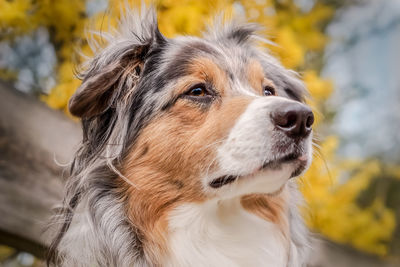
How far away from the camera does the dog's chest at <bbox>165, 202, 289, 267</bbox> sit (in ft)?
7.68

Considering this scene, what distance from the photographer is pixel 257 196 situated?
2.44m

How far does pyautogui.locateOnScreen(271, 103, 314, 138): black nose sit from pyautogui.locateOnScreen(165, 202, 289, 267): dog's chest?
532mm

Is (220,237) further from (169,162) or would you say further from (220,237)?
(169,162)

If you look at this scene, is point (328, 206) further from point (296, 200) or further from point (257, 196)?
point (257, 196)

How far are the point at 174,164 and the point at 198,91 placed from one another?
0.41 metres

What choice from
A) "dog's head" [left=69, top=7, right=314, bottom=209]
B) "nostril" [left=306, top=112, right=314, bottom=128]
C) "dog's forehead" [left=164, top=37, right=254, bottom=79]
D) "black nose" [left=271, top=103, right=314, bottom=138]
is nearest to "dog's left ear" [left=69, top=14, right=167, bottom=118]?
"dog's head" [left=69, top=7, right=314, bottom=209]

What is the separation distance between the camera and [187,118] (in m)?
2.36

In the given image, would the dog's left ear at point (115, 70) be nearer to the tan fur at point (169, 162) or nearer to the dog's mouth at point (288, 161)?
the tan fur at point (169, 162)

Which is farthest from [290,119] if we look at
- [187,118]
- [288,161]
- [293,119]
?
[187,118]

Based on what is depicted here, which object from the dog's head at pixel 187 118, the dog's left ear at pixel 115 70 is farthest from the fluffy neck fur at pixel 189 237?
the dog's left ear at pixel 115 70

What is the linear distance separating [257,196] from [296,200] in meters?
0.49

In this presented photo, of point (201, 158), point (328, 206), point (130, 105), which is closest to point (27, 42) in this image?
point (130, 105)

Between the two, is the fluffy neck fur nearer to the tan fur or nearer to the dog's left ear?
the tan fur

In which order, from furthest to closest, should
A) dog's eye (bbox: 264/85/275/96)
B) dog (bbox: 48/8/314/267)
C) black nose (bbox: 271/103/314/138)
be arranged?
dog's eye (bbox: 264/85/275/96) → dog (bbox: 48/8/314/267) → black nose (bbox: 271/103/314/138)
